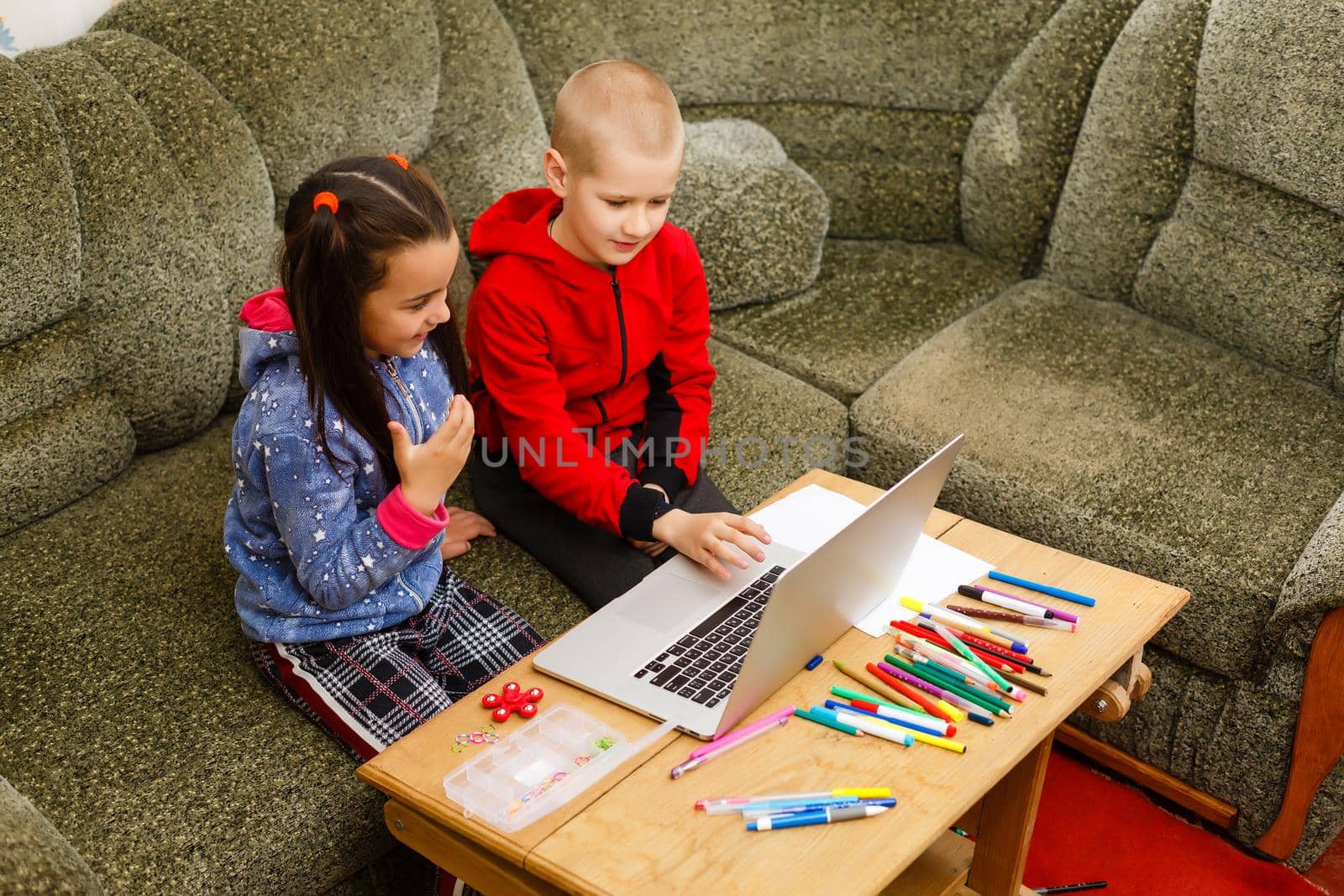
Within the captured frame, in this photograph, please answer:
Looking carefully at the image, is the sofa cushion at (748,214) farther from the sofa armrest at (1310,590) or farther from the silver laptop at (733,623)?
the sofa armrest at (1310,590)

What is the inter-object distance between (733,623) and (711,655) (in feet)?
0.20

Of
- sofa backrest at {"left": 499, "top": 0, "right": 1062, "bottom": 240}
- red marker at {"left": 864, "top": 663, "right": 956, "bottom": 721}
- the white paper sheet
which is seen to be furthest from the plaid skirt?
sofa backrest at {"left": 499, "top": 0, "right": 1062, "bottom": 240}

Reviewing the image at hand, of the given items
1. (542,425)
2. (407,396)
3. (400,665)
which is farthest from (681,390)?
(400,665)

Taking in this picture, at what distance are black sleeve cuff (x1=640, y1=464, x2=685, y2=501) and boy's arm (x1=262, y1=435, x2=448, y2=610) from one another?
421mm

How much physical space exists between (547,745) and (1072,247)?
5.14 feet

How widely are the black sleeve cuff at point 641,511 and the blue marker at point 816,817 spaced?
0.53m

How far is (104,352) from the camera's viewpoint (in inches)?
64.2

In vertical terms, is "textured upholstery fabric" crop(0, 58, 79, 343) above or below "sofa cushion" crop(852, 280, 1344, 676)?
above

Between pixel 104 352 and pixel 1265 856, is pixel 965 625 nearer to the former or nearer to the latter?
pixel 1265 856

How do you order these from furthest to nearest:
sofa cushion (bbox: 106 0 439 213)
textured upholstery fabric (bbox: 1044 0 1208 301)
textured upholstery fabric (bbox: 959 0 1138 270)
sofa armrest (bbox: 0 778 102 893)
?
1. textured upholstery fabric (bbox: 959 0 1138 270)
2. textured upholstery fabric (bbox: 1044 0 1208 301)
3. sofa cushion (bbox: 106 0 439 213)
4. sofa armrest (bbox: 0 778 102 893)

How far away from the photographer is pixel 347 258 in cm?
121

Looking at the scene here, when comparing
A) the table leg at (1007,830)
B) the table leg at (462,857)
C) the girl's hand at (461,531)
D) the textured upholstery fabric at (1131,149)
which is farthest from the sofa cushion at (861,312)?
the table leg at (462,857)

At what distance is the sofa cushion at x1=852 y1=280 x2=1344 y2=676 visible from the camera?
165 centimetres

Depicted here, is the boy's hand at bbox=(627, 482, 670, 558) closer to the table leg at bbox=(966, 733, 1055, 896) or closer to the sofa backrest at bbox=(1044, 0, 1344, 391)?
the table leg at bbox=(966, 733, 1055, 896)
